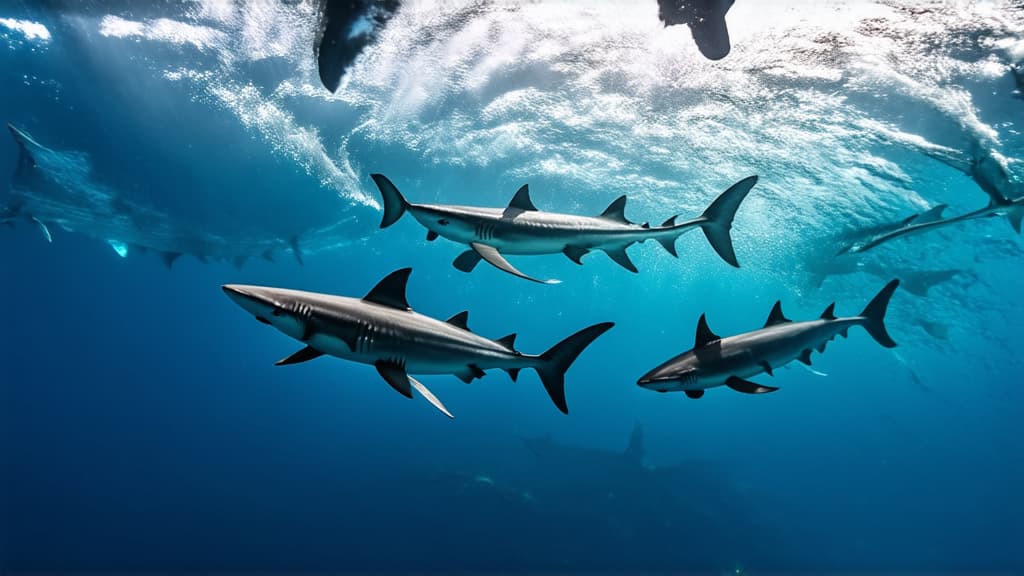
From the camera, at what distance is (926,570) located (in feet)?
129

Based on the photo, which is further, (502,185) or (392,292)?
(502,185)

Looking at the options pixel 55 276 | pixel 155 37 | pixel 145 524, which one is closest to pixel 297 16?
pixel 155 37

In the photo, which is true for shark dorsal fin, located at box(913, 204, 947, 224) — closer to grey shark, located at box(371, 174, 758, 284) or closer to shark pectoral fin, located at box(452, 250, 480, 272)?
grey shark, located at box(371, 174, 758, 284)

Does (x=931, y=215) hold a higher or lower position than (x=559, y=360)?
lower

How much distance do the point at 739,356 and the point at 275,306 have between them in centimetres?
459

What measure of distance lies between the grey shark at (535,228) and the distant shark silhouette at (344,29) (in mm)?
6207

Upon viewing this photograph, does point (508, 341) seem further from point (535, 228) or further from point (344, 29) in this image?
point (344, 29)

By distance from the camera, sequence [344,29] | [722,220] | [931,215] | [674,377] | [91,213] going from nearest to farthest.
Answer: [674,377] < [722,220] < [344,29] < [931,215] < [91,213]

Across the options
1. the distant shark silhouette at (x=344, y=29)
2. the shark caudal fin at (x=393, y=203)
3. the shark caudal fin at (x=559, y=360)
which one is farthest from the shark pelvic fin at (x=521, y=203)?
the distant shark silhouette at (x=344, y=29)

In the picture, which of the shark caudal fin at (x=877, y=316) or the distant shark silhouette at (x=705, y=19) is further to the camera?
the distant shark silhouette at (x=705, y=19)

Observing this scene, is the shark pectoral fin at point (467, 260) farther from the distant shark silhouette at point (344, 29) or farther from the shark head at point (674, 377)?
the distant shark silhouette at point (344, 29)

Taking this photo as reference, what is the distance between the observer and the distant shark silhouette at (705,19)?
659 centimetres

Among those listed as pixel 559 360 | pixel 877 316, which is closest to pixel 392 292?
pixel 559 360

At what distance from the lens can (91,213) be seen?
76.6 ft
